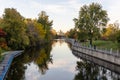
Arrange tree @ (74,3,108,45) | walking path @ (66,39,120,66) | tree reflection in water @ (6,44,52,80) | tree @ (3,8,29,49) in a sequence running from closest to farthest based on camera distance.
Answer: tree reflection in water @ (6,44,52,80)
walking path @ (66,39,120,66)
tree @ (3,8,29,49)
tree @ (74,3,108,45)

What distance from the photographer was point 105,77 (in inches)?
1323

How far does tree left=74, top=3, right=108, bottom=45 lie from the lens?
76.1 m

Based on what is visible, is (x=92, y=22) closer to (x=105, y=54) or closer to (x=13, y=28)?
(x=13, y=28)

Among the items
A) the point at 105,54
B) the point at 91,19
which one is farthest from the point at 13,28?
the point at 105,54

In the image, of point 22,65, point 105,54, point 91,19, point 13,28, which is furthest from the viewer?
point 91,19

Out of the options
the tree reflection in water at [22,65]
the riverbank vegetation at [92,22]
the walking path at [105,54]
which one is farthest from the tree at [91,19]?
the tree reflection in water at [22,65]

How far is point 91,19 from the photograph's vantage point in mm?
Result: 76938

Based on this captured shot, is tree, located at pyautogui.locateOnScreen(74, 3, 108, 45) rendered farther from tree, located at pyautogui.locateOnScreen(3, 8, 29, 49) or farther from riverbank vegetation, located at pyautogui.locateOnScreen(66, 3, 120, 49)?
tree, located at pyautogui.locateOnScreen(3, 8, 29, 49)

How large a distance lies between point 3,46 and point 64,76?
32751mm

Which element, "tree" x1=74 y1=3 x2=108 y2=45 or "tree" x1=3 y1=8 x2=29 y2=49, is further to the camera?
"tree" x1=74 y1=3 x2=108 y2=45

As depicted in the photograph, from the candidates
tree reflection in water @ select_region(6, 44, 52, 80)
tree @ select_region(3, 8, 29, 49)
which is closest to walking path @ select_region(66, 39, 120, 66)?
tree reflection in water @ select_region(6, 44, 52, 80)

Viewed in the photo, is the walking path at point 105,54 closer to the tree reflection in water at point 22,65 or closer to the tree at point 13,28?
the tree reflection in water at point 22,65

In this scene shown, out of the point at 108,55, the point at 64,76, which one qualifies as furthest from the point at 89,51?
the point at 64,76

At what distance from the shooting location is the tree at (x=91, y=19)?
2995 inches
